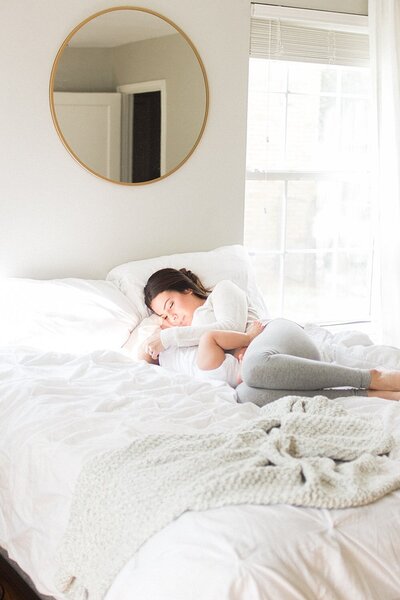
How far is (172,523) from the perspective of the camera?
1.70 metres

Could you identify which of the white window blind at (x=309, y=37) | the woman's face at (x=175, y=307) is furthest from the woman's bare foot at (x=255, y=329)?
the white window blind at (x=309, y=37)

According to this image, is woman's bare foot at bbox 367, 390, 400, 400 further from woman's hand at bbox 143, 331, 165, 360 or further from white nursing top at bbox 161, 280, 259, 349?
woman's hand at bbox 143, 331, 165, 360

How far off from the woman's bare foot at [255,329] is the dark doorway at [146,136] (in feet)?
3.01

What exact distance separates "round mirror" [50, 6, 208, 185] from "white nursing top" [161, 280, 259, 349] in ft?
2.36

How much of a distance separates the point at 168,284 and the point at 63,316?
43cm

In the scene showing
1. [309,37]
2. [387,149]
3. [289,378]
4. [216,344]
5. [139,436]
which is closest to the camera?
[139,436]

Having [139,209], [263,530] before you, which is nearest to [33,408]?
[263,530]

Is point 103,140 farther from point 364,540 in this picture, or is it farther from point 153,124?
point 364,540

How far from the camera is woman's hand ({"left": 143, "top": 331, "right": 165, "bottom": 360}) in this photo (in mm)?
3018

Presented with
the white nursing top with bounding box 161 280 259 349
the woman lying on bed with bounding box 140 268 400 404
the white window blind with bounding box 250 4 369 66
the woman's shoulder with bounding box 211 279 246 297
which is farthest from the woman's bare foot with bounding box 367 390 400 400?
the white window blind with bounding box 250 4 369 66

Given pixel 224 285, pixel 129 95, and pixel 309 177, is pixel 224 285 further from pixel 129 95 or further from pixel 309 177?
pixel 309 177

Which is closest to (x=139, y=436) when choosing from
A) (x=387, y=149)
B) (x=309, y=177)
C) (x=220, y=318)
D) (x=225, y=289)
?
(x=220, y=318)

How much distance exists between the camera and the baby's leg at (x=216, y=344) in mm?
2824

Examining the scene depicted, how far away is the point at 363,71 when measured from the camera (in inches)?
165
